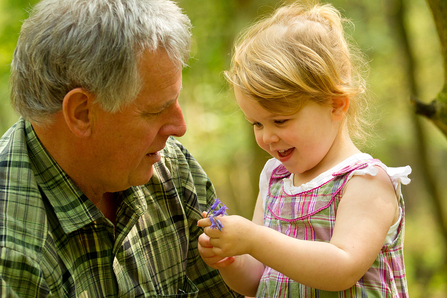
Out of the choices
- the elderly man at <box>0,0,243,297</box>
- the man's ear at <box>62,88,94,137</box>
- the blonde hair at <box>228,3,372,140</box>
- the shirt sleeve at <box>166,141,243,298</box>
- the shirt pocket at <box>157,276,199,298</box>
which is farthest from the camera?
the shirt sleeve at <box>166,141,243,298</box>

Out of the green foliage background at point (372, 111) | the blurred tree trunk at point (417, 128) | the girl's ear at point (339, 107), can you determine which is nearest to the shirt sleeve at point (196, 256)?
the girl's ear at point (339, 107)

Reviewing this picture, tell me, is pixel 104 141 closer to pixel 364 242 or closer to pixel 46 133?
pixel 46 133

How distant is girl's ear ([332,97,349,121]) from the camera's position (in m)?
1.85

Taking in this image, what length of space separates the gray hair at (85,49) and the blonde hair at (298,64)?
364mm

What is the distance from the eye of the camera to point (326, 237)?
175 cm

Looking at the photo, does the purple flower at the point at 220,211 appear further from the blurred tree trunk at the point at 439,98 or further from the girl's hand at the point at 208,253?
the blurred tree trunk at the point at 439,98

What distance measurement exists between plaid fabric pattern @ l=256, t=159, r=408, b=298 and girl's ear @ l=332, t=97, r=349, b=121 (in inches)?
9.1

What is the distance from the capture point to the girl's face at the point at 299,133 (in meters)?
1.78

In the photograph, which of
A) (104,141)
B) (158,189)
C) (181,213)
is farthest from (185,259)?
(104,141)

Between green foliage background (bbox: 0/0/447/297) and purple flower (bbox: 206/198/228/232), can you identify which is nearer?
purple flower (bbox: 206/198/228/232)

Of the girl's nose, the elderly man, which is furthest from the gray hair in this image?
the girl's nose

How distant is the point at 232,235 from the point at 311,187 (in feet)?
1.43

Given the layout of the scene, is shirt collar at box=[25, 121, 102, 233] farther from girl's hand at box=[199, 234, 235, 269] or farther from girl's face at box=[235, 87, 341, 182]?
girl's face at box=[235, 87, 341, 182]

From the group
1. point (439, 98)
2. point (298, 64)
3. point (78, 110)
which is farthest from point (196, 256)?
point (439, 98)
